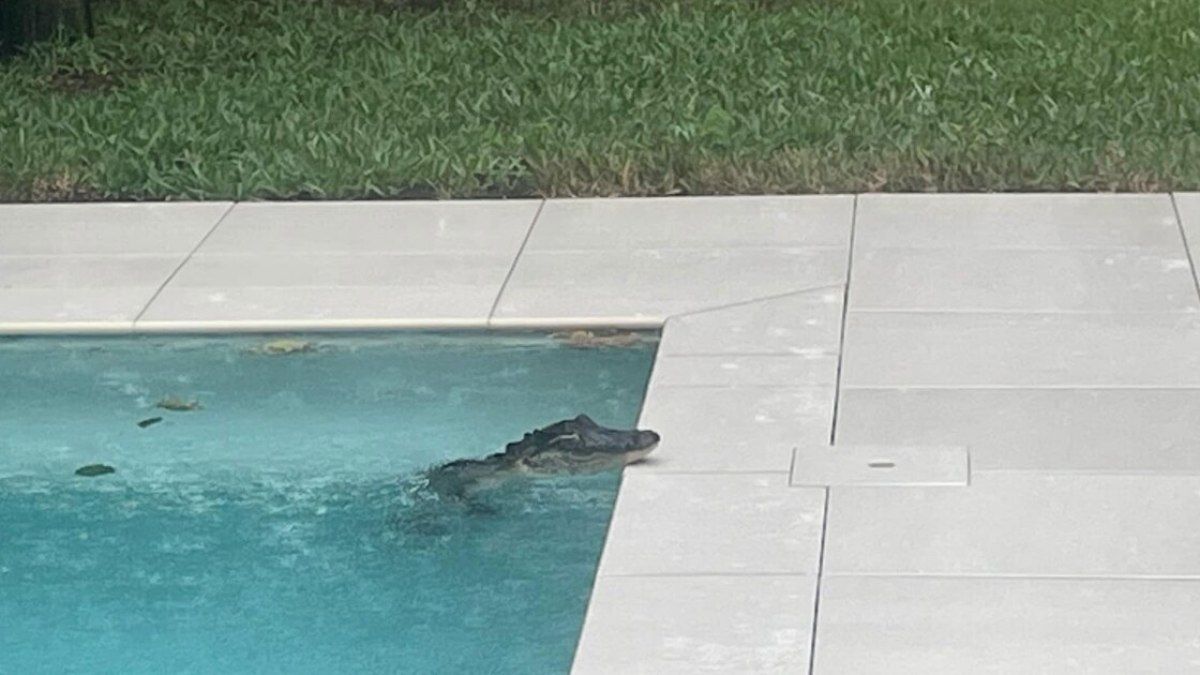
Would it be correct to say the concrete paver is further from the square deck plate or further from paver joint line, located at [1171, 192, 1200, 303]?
paver joint line, located at [1171, 192, 1200, 303]

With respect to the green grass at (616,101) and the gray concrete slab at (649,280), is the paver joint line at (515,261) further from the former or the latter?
the green grass at (616,101)

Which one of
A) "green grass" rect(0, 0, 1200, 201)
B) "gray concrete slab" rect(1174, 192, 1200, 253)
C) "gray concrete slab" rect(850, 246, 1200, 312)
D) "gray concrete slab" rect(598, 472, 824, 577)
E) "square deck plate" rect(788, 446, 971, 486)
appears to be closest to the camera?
"gray concrete slab" rect(598, 472, 824, 577)

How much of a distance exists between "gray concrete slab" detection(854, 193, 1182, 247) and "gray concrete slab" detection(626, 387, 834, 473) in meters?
1.87

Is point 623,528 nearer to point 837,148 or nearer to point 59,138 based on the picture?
point 837,148

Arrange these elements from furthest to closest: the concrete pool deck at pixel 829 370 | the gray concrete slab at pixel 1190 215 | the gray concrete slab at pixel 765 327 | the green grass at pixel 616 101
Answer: the green grass at pixel 616 101 < the gray concrete slab at pixel 1190 215 < the gray concrete slab at pixel 765 327 < the concrete pool deck at pixel 829 370

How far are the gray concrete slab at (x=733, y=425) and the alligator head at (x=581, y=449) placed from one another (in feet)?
0.19

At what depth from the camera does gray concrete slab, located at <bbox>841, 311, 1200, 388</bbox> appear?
264 inches

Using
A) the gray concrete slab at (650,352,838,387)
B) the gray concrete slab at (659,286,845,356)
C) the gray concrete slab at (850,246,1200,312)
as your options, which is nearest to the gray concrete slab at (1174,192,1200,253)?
the gray concrete slab at (850,246,1200,312)

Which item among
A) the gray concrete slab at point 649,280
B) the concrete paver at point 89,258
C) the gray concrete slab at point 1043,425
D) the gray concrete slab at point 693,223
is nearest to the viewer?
the gray concrete slab at point 1043,425

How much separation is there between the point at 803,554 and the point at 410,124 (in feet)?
Result: 18.7

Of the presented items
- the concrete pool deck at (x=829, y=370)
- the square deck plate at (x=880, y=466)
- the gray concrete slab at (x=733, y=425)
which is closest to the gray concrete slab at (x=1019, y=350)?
the concrete pool deck at (x=829, y=370)

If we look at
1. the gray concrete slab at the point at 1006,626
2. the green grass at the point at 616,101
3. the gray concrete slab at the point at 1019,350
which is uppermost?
the gray concrete slab at the point at 1006,626

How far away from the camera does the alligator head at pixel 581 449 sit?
6.16 meters

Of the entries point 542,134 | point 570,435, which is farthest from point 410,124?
point 570,435
